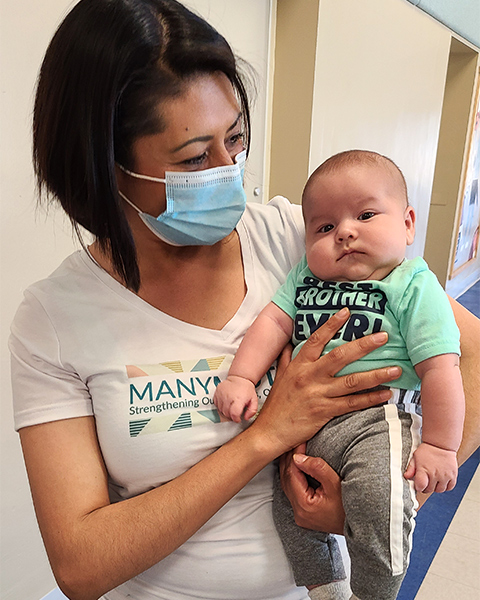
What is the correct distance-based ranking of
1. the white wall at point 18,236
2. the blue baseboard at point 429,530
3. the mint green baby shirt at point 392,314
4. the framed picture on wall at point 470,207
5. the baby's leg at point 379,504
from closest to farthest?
the baby's leg at point 379,504, the mint green baby shirt at point 392,314, the white wall at point 18,236, the blue baseboard at point 429,530, the framed picture on wall at point 470,207

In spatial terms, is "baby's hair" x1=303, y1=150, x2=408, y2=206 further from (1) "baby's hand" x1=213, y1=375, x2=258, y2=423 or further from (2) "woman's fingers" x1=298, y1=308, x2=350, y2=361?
(1) "baby's hand" x1=213, y1=375, x2=258, y2=423

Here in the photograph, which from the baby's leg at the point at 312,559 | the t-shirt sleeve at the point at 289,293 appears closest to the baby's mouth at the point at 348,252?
the t-shirt sleeve at the point at 289,293

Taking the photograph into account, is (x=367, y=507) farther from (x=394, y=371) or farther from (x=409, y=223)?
(x=409, y=223)

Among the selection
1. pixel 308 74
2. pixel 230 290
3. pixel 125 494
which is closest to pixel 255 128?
pixel 308 74

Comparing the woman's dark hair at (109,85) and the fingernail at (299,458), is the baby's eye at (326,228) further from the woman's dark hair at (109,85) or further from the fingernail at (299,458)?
the fingernail at (299,458)

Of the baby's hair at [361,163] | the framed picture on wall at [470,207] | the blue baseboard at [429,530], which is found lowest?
the blue baseboard at [429,530]

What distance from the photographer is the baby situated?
0.86 m

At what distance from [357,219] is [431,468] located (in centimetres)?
50

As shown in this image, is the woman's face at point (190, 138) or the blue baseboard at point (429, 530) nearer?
the woman's face at point (190, 138)

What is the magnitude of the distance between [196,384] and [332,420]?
28 cm

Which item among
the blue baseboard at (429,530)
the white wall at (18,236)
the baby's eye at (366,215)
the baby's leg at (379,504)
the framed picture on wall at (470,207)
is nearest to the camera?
the baby's leg at (379,504)

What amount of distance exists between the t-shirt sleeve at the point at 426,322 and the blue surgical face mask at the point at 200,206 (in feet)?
1.30

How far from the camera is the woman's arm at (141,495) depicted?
85 centimetres

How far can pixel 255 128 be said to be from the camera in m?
2.51
